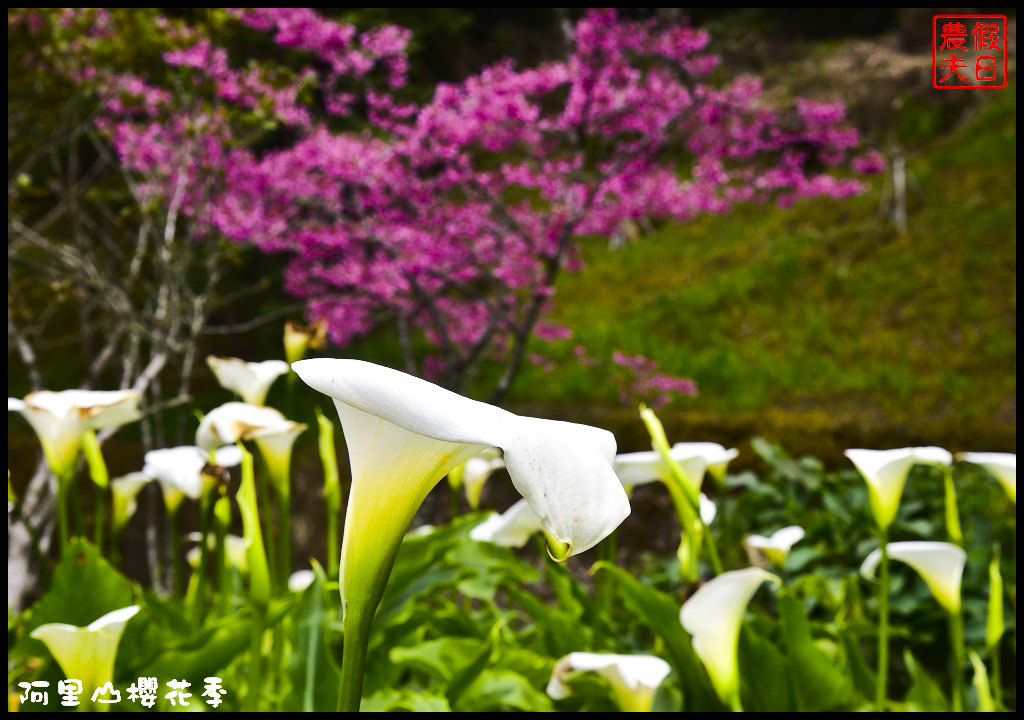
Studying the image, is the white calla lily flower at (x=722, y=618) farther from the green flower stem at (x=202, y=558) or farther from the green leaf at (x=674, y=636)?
the green flower stem at (x=202, y=558)

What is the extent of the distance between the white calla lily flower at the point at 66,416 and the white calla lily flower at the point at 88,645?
0.87ft

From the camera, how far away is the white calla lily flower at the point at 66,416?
0.83 metres

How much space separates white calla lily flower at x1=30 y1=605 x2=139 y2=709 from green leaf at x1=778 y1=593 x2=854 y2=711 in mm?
628

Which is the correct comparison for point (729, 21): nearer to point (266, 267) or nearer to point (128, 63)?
point (266, 267)

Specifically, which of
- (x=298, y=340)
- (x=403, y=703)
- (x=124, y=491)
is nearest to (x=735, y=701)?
(x=403, y=703)

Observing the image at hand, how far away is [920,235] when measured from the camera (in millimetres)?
4223

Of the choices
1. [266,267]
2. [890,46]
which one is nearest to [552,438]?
[266,267]

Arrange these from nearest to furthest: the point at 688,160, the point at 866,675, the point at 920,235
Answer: the point at 866,675, the point at 920,235, the point at 688,160

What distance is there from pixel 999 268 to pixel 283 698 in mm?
4046

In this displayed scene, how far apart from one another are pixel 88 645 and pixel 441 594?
80 cm

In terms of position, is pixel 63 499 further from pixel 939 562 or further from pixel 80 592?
pixel 939 562

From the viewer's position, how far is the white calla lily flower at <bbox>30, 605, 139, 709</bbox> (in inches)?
23.9

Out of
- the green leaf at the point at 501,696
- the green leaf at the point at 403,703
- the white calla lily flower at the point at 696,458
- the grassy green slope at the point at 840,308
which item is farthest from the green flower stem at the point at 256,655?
the grassy green slope at the point at 840,308

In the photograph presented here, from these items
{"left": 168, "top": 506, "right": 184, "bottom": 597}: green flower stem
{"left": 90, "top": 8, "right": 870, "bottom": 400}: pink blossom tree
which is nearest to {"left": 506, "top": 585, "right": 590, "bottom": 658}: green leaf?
{"left": 168, "top": 506, "right": 184, "bottom": 597}: green flower stem
